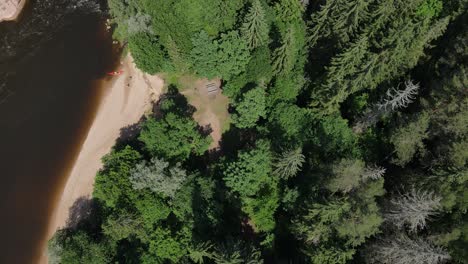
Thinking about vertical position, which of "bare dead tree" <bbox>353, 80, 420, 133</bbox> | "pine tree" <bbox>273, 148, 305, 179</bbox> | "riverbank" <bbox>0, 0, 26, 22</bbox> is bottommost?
"pine tree" <bbox>273, 148, 305, 179</bbox>

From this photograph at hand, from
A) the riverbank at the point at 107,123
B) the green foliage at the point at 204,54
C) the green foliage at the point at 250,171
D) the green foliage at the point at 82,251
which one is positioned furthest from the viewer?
the riverbank at the point at 107,123

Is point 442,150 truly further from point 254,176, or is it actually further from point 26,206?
point 26,206

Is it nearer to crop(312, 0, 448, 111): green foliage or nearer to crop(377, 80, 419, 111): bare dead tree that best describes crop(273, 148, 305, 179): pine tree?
crop(312, 0, 448, 111): green foliage

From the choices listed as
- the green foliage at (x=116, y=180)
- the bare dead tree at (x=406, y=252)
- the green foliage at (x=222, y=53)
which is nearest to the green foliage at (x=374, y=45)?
the green foliage at (x=222, y=53)

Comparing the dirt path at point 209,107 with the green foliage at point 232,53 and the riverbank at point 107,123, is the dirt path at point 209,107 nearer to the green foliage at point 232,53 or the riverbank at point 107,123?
the riverbank at point 107,123

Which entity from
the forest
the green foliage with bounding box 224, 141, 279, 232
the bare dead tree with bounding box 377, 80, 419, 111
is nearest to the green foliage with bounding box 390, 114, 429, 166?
the forest

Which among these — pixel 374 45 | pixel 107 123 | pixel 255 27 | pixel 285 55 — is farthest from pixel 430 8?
pixel 107 123

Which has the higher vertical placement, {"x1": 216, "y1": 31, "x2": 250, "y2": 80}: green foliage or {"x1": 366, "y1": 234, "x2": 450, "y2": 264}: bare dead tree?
A: {"x1": 216, "y1": 31, "x2": 250, "y2": 80}: green foliage
